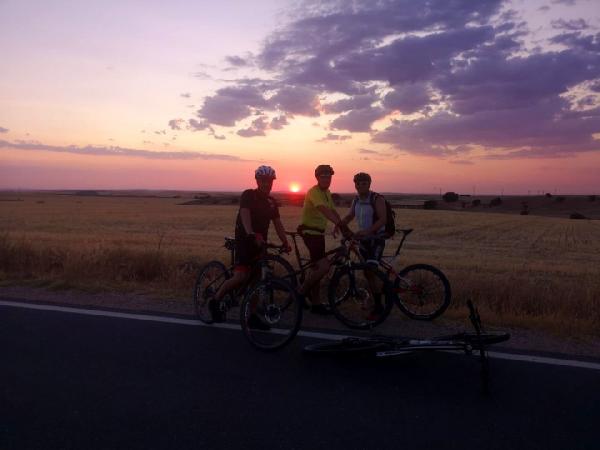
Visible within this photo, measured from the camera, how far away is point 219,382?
4297 millimetres

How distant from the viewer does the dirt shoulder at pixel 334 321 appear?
521cm

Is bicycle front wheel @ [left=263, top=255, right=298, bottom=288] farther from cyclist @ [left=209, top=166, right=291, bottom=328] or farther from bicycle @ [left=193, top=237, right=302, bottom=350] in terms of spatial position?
cyclist @ [left=209, top=166, right=291, bottom=328]

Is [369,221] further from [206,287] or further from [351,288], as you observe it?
[206,287]

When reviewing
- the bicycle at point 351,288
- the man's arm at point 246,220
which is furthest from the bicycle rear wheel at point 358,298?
the man's arm at point 246,220

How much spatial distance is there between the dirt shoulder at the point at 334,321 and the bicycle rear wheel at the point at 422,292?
5.9 inches

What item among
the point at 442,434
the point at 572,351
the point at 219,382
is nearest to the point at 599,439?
the point at 442,434

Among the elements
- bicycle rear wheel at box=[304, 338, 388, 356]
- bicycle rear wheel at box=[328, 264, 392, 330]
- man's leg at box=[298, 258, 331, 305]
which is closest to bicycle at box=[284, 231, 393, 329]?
bicycle rear wheel at box=[328, 264, 392, 330]

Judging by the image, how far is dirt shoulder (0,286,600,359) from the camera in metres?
5.21

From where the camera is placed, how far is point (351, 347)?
482 cm

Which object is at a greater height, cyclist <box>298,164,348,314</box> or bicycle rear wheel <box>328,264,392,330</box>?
cyclist <box>298,164,348,314</box>

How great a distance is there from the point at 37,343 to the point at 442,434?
402 centimetres

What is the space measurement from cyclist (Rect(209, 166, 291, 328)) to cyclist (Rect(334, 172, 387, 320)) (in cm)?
108

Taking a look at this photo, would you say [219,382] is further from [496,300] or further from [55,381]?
[496,300]

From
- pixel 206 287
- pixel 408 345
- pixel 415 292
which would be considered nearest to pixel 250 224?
pixel 206 287
